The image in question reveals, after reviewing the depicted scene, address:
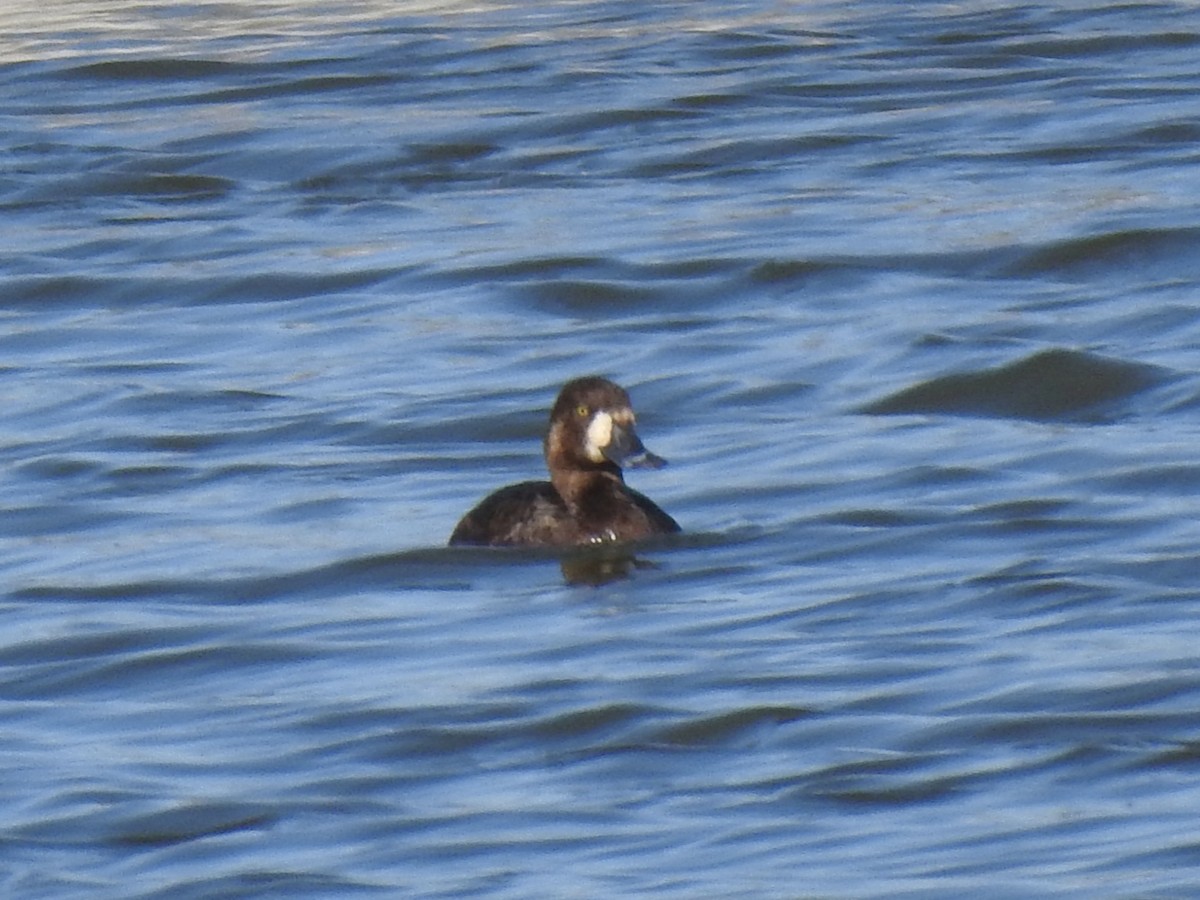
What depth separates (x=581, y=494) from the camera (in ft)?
33.3

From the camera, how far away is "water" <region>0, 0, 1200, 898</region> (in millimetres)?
7090

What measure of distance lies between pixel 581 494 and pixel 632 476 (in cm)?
143

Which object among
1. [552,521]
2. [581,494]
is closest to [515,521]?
[552,521]

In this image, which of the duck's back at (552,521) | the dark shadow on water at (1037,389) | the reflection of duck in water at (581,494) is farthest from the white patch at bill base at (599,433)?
the dark shadow on water at (1037,389)

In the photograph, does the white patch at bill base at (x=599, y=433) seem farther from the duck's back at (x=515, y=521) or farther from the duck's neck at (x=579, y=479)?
the duck's back at (x=515, y=521)

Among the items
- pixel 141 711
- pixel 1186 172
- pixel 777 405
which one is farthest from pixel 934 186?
pixel 141 711

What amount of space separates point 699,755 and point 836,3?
51.0ft

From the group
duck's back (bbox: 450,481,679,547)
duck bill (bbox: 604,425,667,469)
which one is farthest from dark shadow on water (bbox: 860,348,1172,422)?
duck's back (bbox: 450,481,679,547)

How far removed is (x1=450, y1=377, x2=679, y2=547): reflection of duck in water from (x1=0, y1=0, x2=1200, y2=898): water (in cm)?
10

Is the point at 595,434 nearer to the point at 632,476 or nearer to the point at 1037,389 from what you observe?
the point at 632,476

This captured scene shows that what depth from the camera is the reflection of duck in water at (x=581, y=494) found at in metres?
9.92

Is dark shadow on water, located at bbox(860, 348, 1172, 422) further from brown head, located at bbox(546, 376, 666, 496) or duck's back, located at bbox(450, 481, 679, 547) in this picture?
duck's back, located at bbox(450, 481, 679, 547)

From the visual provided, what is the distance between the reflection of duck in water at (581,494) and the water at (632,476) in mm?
101

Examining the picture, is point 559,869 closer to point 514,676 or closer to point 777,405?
point 514,676
